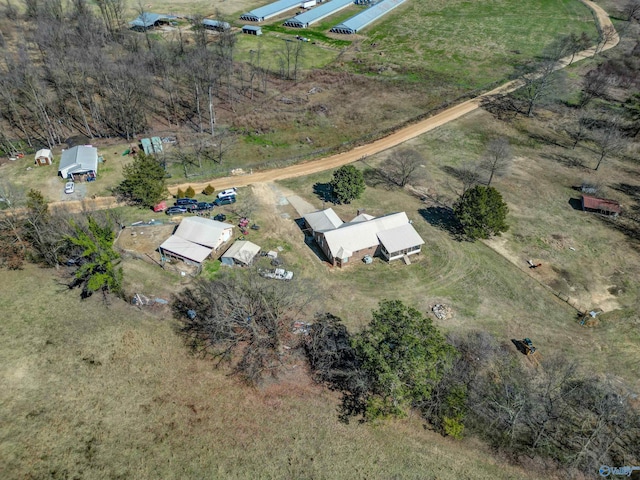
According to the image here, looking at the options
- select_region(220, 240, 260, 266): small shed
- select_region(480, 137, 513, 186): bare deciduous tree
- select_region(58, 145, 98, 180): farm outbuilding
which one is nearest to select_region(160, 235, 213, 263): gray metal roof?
select_region(220, 240, 260, 266): small shed

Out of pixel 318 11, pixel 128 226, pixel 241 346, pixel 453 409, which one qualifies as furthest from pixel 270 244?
pixel 318 11

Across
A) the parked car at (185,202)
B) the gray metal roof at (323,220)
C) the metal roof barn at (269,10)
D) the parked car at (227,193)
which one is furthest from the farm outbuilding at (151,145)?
the metal roof barn at (269,10)

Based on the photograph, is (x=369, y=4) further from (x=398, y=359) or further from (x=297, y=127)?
(x=398, y=359)

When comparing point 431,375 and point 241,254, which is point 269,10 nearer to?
point 241,254

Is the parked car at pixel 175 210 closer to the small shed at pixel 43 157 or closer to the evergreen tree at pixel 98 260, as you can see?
the evergreen tree at pixel 98 260

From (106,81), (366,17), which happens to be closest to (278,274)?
(106,81)

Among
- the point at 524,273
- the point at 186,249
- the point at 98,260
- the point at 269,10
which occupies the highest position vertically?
the point at 269,10
